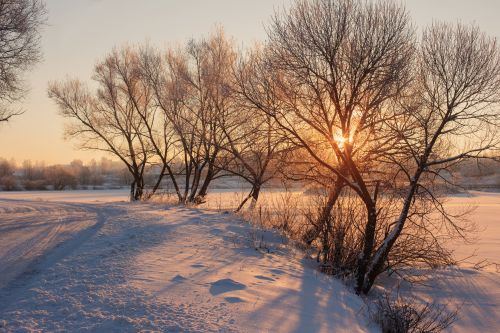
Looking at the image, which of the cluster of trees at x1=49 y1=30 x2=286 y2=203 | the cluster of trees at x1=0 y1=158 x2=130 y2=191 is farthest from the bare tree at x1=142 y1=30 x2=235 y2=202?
the cluster of trees at x1=0 y1=158 x2=130 y2=191

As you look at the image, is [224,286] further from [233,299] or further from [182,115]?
[182,115]

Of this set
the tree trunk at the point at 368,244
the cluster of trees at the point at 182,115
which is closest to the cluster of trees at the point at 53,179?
the cluster of trees at the point at 182,115

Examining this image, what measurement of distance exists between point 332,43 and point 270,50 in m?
1.70

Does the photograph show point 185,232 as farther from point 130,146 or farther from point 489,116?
point 130,146

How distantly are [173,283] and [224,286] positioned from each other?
0.78 m

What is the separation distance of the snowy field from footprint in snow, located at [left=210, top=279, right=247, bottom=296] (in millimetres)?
17

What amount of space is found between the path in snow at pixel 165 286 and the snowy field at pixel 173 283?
2cm

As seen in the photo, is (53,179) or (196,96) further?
(53,179)

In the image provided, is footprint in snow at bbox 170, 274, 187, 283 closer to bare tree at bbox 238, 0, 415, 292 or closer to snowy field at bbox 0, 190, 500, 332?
snowy field at bbox 0, 190, 500, 332

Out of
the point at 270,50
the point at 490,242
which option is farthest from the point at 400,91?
the point at 490,242

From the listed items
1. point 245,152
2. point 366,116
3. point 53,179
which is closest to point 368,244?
point 366,116

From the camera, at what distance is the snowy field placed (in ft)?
17.0

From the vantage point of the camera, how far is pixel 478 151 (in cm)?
1034

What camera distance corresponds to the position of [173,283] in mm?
6508
